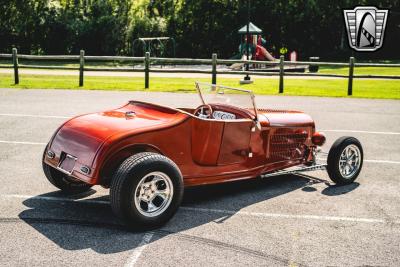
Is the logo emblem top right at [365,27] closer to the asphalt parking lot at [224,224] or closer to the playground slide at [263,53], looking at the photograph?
the playground slide at [263,53]

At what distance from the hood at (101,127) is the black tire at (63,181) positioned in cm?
36

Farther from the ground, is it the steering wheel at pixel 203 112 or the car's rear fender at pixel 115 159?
the steering wheel at pixel 203 112

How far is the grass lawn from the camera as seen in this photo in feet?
57.9

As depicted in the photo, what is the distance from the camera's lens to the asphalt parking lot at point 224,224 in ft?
14.6

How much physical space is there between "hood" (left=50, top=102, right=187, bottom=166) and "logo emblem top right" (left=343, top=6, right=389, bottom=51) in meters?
29.2

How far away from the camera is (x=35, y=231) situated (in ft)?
16.2

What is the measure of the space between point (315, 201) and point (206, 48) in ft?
107

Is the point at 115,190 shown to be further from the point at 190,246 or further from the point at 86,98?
the point at 86,98

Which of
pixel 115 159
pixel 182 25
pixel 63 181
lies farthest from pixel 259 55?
pixel 115 159

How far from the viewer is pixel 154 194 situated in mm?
5105

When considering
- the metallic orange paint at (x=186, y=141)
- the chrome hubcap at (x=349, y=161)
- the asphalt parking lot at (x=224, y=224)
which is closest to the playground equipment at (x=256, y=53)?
the asphalt parking lot at (x=224, y=224)

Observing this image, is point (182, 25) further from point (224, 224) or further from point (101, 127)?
point (224, 224)

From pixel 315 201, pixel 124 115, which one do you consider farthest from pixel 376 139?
pixel 124 115

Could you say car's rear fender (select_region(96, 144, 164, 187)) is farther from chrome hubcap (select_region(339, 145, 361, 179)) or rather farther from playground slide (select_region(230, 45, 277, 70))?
playground slide (select_region(230, 45, 277, 70))
